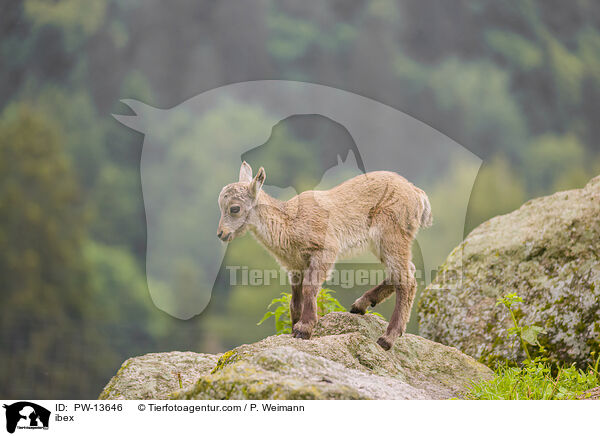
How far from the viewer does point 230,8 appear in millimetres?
6523

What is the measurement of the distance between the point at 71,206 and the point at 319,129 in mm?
3192

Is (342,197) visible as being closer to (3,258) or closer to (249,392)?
(249,392)

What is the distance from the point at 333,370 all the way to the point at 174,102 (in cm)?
392

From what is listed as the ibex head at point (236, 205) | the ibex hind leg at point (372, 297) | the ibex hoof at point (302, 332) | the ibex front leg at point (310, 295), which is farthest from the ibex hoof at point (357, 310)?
the ibex head at point (236, 205)

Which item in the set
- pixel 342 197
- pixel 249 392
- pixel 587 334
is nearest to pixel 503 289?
pixel 587 334

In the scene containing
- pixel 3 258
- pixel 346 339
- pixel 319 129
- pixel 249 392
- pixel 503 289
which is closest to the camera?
pixel 249 392

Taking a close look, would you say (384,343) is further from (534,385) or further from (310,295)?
(534,385)

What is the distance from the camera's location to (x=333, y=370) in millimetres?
2801

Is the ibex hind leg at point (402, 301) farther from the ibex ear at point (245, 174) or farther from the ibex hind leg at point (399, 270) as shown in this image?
the ibex ear at point (245, 174)

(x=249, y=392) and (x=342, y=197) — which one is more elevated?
(x=342, y=197)

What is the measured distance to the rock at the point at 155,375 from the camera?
362 centimetres

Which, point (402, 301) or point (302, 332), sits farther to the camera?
point (402, 301)

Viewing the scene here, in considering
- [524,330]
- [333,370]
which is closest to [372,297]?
[524,330]
